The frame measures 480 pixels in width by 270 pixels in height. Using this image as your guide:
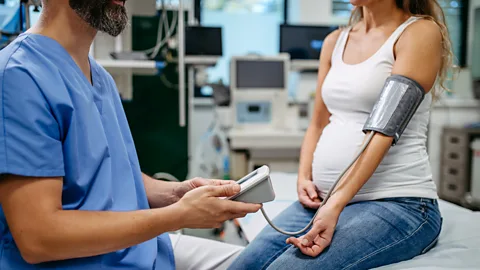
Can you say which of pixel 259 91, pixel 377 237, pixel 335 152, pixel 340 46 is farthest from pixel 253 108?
pixel 377 237

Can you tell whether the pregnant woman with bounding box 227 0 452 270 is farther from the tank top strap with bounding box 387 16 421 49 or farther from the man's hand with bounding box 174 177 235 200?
the man's hand with bounding box 174 177 235 200

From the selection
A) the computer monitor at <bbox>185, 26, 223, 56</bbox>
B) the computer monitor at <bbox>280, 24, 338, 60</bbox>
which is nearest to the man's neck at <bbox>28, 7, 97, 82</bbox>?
the computer monitor at <bbox>185, 26, 223, 56</bbox>

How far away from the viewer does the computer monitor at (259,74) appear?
296 cm

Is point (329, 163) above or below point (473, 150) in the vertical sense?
above

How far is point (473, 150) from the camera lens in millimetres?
3506

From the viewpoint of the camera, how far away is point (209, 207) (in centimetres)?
75

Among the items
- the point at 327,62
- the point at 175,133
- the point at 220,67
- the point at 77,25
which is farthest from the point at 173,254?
the point at 220,67

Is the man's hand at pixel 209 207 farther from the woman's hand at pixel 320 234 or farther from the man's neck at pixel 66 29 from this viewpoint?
the man's neck at pixel 66 29

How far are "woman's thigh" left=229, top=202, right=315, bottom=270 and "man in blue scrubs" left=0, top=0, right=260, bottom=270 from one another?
245 mm

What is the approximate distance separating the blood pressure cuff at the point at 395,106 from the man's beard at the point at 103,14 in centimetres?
60

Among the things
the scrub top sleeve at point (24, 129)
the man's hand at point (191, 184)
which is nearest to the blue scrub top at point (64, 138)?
Answer: the scrub top sleeve at point (24, 129)

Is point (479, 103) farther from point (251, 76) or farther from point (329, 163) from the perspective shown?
Answer: point (329, 163)

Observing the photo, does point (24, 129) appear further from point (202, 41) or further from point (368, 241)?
point (202, 41)

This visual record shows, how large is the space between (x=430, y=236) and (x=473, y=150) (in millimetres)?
2995
